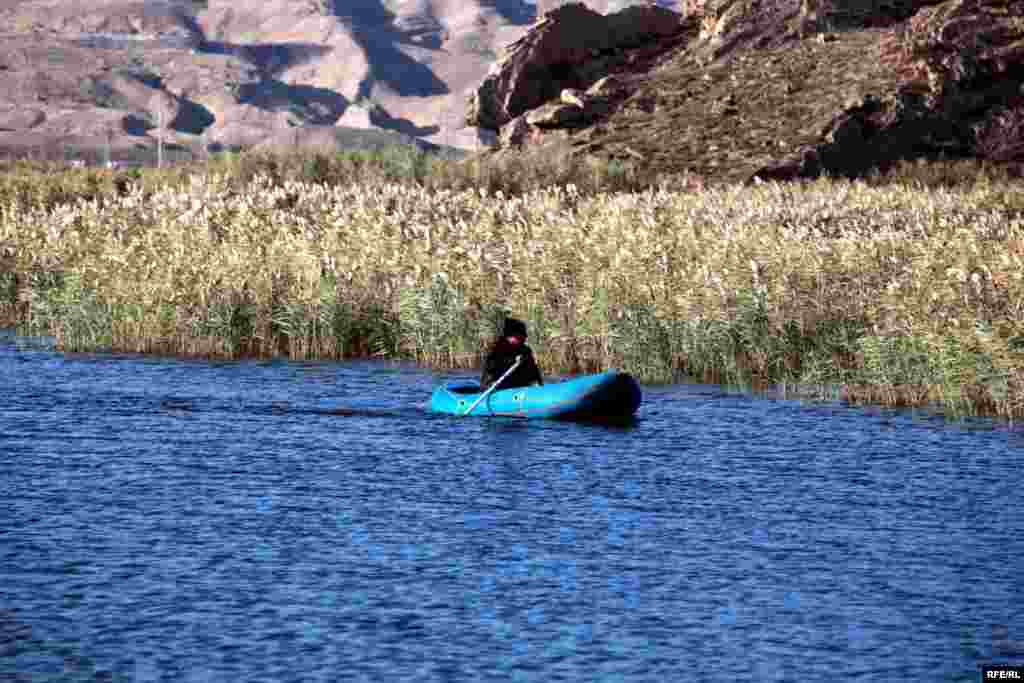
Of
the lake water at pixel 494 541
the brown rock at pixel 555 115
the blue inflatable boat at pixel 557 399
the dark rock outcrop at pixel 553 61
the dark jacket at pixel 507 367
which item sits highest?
the dark rock outcrop at pixel 553 61

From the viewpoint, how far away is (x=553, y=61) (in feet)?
216

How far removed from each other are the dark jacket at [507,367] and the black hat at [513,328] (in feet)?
0.90

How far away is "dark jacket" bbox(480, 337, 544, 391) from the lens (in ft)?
81.1

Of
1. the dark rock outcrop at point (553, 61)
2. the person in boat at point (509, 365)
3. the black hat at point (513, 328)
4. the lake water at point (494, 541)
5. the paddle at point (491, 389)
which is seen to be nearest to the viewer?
the lake water at point (494, 541)

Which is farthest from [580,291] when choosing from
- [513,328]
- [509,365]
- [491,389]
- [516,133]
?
[516,133]

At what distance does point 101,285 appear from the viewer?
31.1m

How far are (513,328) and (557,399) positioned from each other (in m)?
0.96

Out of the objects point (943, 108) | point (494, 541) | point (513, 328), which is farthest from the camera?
point (943, 108)

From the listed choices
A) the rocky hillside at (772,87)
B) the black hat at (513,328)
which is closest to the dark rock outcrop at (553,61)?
the rocky hillside at (772,87)

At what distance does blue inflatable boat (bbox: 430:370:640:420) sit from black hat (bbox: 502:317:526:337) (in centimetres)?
64

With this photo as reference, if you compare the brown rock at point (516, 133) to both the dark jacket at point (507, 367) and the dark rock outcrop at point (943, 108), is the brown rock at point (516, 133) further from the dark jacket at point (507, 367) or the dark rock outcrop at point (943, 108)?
the dark jacket at point (507, 367)

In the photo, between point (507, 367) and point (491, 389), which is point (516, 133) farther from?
point (491, 389)

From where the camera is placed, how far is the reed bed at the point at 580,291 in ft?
83.6

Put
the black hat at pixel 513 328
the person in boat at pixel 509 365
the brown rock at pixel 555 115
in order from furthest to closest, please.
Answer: the brown rock at pixel 555 115
the person in boat at pixel 509 365
the black hat at pixel 513 328
